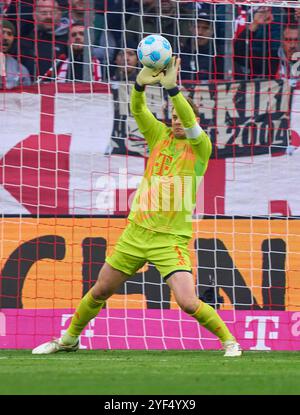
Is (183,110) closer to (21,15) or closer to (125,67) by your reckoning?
(125,67)

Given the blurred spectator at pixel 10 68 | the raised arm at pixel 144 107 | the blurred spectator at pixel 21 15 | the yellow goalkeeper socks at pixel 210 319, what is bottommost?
the yellow goalkeeper socks at pixel 210 319

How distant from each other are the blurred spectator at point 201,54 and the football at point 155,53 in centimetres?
321

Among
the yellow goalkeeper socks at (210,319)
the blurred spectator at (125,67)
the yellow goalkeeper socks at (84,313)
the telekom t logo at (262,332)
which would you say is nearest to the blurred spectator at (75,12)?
the blurred spectator at (125,67)

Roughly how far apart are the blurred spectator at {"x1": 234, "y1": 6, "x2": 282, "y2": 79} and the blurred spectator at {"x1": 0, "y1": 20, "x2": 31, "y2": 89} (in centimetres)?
239

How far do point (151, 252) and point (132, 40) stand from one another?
3.93 m

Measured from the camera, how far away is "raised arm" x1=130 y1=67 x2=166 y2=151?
29.6 feet

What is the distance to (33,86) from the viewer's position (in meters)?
12.0

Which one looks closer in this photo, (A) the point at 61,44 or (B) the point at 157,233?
(B) the point at 157,233

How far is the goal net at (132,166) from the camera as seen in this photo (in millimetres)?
11617

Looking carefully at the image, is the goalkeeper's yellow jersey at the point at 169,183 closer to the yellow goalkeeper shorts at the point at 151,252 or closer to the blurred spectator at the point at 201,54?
the yellow goalkeeper shorts at the point at 151,252

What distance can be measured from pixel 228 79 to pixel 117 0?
64.7 inches
